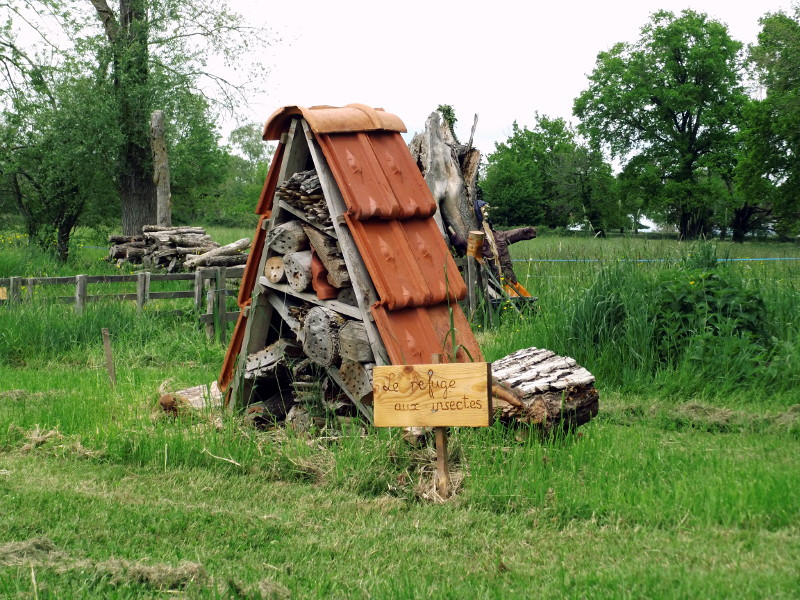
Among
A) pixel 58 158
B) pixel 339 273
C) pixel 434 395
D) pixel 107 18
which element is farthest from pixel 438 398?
pixel 107 18

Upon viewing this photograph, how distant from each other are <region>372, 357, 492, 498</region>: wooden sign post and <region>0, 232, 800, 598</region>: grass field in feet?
1.37

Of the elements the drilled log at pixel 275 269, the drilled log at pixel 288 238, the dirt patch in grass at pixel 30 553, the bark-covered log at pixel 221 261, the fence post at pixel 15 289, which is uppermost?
the drilled log at pixel 288 238

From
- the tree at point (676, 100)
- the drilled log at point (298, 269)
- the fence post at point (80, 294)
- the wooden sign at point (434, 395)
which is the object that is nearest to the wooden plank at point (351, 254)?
the drilled log at point (298, 269)

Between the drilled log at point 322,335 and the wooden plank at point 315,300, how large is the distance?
0.16 feet

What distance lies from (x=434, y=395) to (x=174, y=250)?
1555 cm

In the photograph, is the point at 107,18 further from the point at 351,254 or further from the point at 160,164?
the point at 351,254

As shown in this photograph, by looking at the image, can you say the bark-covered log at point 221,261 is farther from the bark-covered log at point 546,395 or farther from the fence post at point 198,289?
the bark-covered log at point 546,395

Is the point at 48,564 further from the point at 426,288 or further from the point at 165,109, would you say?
the point at 165,109

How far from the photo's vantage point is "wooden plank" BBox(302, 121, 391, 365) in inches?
228

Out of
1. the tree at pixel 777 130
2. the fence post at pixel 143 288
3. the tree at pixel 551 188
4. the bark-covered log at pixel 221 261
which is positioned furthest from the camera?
the tree at pixel 551 188

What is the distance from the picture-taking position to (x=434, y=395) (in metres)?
4.78

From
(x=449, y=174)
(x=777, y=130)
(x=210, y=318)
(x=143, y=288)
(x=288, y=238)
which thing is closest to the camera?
(x=288, y=238)

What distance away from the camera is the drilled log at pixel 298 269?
20.6ft

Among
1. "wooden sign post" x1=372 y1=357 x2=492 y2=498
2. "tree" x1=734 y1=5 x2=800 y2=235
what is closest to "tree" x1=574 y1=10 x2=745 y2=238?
"tree" x1=734 y1=5 x2=800 y2=235
